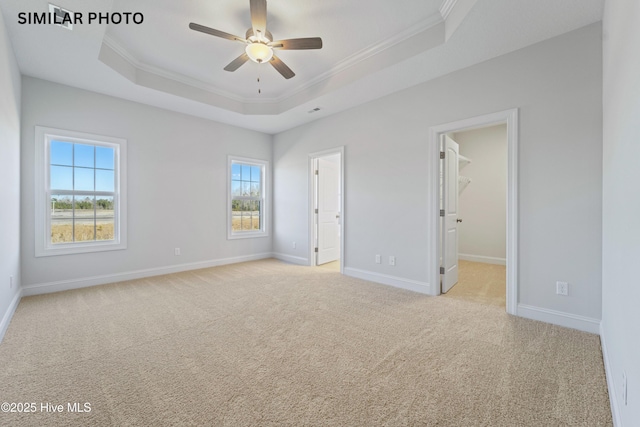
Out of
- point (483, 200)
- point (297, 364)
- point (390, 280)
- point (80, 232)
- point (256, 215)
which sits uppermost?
point (483, 200)

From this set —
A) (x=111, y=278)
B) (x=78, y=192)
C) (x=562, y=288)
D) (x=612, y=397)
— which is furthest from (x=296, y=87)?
(x=612, y=397)

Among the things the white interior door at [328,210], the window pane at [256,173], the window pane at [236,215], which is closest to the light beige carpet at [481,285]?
the white interior door at [328,210]

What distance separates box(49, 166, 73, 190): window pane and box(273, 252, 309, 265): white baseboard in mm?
3544

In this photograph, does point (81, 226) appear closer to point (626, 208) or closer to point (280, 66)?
point (280, 66)

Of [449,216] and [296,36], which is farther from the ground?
[296,36]

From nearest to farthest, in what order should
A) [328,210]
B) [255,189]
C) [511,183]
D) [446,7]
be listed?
[446,7], [511,183], [328,210], [255,189]

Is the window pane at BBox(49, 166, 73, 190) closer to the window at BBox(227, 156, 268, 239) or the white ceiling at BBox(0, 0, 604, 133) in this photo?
the white ceiling at BBox(0, 0, 604, 133)

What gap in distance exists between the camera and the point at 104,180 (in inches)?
161

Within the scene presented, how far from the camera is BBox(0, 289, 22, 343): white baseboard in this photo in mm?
2395

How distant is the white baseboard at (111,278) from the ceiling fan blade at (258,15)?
3840 millimetres

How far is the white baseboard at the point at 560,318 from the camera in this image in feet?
8.05

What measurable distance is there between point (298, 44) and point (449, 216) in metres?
2.75

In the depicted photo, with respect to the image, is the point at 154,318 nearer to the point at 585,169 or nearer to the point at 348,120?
the point at 348,120

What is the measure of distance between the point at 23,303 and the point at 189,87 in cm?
338
